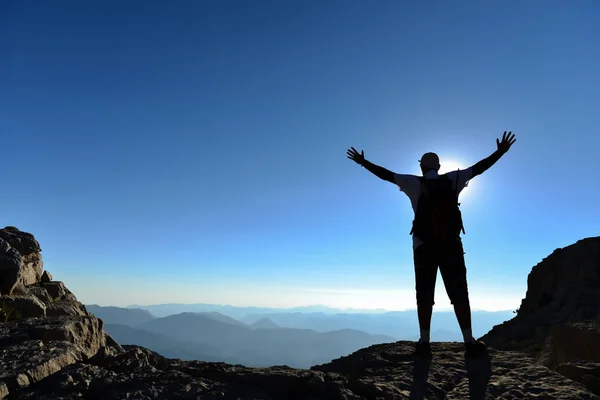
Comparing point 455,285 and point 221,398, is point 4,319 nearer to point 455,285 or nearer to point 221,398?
point 221,398

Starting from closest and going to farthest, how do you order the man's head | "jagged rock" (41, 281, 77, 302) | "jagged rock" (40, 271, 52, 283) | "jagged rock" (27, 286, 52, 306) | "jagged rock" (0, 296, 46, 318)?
the man's head
"jagged rock" (0, 296, 46, 318)
"jagged rock" (27, 286, 52, 306)
"jagged rock" (41, 281, 77, 302)
"jagged rock" (40, 271, 52, 283)

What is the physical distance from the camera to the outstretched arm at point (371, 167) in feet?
21.7

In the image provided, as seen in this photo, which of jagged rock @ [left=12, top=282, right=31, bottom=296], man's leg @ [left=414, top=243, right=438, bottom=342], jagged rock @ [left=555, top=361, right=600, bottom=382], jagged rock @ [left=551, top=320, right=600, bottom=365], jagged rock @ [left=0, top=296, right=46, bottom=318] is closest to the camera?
jagged rock @ [left=555, top=361, right=600, bottom=382]

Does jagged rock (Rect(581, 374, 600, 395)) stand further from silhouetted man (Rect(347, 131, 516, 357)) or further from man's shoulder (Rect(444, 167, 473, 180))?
man's shoulder (Rect(444, 167, 473, 180))

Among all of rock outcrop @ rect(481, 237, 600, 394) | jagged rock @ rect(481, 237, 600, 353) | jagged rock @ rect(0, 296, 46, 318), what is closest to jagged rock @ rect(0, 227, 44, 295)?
jagged rock @ rect(0, 296, 46, 318)

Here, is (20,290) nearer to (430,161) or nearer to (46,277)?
(46,277)

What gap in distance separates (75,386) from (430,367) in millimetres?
4923

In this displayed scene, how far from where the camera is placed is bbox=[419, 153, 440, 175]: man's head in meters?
6.53

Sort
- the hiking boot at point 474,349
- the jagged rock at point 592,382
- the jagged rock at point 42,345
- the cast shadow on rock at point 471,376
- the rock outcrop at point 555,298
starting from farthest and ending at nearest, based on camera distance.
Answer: the rock outcrop at point 555,298 → the hiking boot at point 474,349 → the jagged rock at point 592,382 → the cast shadow on rock at point 471,376 → the jagged rock at point 42,345

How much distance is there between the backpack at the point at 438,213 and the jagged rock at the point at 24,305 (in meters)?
8.25

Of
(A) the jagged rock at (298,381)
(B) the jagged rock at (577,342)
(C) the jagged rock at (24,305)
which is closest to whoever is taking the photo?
(A) the jagged rock at (298,381)

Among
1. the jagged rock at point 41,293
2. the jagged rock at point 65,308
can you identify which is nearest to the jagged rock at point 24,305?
the jagged rock at point 65,308

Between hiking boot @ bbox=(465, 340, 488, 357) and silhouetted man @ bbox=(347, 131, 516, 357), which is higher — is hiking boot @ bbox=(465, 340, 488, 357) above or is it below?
below

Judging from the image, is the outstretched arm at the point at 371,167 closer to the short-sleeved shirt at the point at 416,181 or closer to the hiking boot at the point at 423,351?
the short-sleeved shirt at the point at 416,181
